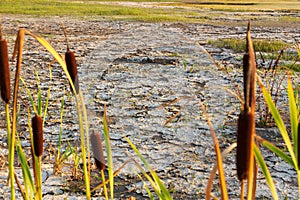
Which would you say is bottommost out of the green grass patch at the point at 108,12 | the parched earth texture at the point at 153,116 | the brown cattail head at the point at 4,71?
the parched earth texture at the point at 153,116

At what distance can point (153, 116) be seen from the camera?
1717 mm

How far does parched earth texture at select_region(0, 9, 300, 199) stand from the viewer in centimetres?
127

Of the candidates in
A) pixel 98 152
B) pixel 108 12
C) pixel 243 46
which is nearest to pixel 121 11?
pixel 108 12

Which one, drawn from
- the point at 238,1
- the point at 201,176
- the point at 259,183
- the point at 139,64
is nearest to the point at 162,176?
the point at 201,176

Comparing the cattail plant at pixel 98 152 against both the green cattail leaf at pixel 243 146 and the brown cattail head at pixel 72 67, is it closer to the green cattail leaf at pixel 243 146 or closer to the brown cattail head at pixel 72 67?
the brown cattail head at pixel 72 67

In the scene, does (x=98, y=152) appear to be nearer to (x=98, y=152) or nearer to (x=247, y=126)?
(x=98, y=152)

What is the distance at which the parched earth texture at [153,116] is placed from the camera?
50.1 inches

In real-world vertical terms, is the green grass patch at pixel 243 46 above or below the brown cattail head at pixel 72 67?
above

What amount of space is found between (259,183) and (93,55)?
1.44 m

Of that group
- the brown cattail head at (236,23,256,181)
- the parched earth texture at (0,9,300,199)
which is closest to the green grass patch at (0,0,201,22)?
the parched earth texture at (0,9,300,199)

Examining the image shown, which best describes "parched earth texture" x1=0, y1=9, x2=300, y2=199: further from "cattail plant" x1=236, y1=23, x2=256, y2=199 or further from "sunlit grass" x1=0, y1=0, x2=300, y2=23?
"sunlit grass" x1=0, y1=0, x2=300, y2=23

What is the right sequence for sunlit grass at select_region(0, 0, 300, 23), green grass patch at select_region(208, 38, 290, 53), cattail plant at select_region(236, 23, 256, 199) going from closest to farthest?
cattail plant at select_region(236, 23, 256, 199) < green grass patch at select_region(208, 38, 290, 53) < sunlit grass at select_region(0, 0, 300, 23)

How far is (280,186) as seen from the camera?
7.95 feet

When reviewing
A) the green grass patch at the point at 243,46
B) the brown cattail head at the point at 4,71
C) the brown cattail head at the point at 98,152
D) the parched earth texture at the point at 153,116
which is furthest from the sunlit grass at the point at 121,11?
the brown cattail head at the point at 4,71
